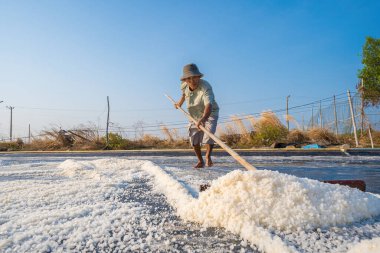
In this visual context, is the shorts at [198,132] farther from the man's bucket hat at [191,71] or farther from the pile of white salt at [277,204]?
the pile of white salt at [277,204]

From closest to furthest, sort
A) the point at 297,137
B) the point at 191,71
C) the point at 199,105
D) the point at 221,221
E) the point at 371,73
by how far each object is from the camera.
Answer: the point at 221,221
the point at 191,71
the point at 199,105
the point at 297,137
the point at 371,73

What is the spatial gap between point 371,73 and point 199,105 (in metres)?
11.2

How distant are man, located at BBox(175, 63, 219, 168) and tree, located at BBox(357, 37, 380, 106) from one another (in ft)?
31.9

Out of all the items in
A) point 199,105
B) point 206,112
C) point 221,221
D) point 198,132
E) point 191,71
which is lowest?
point 221,221

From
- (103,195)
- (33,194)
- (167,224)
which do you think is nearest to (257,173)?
(167,224)

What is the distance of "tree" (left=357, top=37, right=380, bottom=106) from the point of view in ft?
41.0

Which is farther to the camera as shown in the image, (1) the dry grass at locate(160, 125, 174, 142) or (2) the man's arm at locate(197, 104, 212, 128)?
(1) the dry grass at locate(160, 125, 174, 142)

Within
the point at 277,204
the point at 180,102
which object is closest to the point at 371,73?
the point at 180,102

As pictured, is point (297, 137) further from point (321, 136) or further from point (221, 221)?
point (221, 221)

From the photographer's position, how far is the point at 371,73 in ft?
43.1

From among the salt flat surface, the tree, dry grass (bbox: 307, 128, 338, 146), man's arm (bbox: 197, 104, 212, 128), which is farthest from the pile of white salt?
the tree

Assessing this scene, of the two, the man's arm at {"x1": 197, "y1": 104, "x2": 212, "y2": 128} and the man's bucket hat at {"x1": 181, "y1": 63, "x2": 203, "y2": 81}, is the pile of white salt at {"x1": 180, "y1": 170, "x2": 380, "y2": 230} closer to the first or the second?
the man's arm at {"x1": 197, "y1": 104, "x2": 212, "y2": 128}

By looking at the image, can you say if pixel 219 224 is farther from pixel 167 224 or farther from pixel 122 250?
pixel 122 250

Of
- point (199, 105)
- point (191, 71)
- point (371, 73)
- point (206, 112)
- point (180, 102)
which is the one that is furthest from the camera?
point (371, 73)
